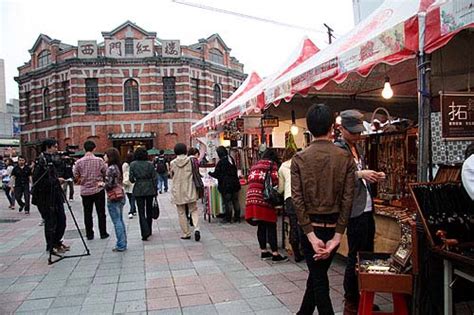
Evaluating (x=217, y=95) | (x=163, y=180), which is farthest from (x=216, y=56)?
(x=163, y=180)

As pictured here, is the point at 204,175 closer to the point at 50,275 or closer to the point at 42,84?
the point at 50,275

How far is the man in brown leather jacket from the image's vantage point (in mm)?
2764

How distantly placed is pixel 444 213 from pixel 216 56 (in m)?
31.8

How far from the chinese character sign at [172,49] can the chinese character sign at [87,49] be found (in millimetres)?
4983

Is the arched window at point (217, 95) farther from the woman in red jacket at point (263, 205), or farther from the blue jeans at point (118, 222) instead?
the woman in red jacket at point (263, 205)

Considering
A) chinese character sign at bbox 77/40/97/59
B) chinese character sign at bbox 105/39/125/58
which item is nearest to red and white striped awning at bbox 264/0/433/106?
chinese character sign at bbox 105/39/125/58

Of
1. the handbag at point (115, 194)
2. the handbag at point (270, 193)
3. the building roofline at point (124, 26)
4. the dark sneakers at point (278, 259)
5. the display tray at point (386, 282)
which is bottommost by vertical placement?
the dark sneakers at point (278, 259)

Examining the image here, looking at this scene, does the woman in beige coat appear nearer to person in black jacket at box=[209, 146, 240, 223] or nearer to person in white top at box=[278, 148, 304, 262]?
person in black jacket at box=[209, 146, 240, 223]

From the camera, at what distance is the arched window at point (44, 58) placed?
32.2 metres

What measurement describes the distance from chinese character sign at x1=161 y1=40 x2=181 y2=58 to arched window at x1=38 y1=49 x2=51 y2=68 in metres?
10.1

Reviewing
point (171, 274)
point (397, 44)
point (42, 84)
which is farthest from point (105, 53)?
point (397, 44)

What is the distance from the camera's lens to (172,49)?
29.3 metres

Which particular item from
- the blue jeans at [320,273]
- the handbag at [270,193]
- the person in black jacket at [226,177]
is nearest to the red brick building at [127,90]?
the person in black jacket at [226,177]

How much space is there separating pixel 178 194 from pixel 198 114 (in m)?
24.0
